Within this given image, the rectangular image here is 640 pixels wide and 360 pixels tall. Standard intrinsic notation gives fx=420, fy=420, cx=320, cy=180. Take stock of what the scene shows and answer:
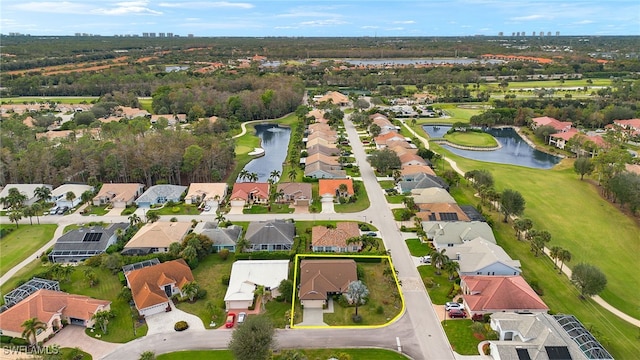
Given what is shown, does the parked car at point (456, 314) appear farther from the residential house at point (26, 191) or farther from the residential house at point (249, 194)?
the residential house at point (26, 191)

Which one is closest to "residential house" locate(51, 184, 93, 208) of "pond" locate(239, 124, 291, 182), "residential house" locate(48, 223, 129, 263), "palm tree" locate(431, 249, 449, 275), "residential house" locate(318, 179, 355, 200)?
"residential house" locate(48, 223, 129, 263)

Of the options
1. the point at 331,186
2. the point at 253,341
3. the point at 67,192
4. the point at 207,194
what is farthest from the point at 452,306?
A: the point at 67,192

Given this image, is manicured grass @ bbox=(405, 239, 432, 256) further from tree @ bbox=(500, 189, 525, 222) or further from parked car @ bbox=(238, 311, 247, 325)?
parked car @ bbox=(238, 311, 247, 325)

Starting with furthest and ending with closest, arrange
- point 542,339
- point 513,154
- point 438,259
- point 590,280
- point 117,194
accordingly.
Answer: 1. point 513,154
2. point 117,194
3. point 438,259
4. point 590,280
5. point 542,339

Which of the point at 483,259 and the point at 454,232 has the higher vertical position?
the point at 454,232

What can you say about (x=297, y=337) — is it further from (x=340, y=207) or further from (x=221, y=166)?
(x=221, y=166)

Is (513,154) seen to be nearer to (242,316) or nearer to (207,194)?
(207,194)

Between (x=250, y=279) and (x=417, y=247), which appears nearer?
(x=250, y=279)
